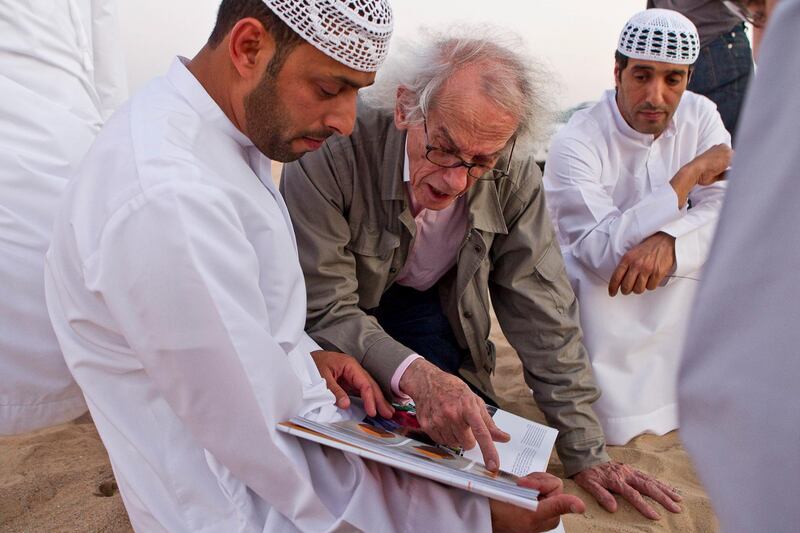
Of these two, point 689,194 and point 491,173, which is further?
point 689,194

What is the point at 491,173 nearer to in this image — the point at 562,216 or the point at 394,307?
the point at 394,307

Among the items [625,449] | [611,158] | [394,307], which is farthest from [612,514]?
[611,158]

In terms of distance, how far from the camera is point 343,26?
1989 millimetres

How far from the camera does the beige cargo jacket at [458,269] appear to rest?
2.91 m

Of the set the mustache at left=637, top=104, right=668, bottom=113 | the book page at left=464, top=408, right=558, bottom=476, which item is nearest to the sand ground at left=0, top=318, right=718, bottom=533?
the book page at left=464, top=408, right=558, bottom=476

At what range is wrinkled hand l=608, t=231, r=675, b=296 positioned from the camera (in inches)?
141

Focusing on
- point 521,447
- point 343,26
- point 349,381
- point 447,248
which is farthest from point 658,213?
point 343,26

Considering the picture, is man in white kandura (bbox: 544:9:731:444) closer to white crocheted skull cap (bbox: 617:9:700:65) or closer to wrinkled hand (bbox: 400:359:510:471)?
white crocheted skull cap (bbox: 617:9:700:65)

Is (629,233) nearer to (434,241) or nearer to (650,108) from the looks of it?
(650,108)

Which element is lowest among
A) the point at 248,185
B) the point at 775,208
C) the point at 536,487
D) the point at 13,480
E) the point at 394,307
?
the point at 13,480

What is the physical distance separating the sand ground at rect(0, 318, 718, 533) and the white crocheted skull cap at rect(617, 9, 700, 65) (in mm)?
1836

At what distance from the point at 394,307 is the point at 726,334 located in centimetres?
255

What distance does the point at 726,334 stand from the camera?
93cm

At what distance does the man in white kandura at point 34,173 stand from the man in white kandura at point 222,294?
35cm
